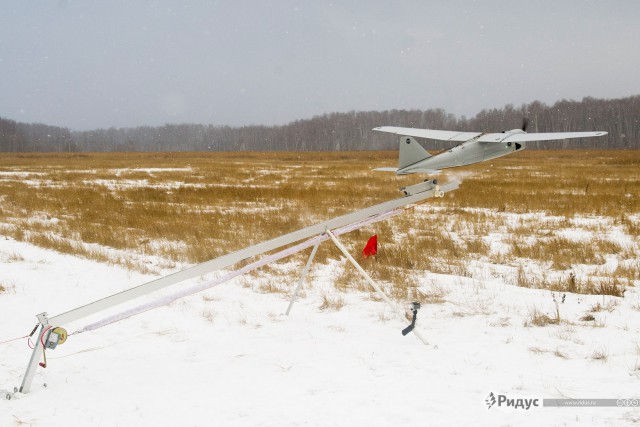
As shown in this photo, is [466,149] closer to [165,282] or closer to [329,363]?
[165,282]

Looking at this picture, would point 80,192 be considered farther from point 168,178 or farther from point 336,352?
point 336,352

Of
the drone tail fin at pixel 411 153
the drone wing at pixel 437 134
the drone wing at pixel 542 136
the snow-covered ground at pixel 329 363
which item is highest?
the drone wing at pixel 437 134

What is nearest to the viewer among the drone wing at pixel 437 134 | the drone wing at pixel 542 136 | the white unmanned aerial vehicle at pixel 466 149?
the drone wing at pixel 542 136

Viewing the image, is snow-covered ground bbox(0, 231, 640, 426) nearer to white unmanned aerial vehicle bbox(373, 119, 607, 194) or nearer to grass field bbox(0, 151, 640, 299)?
grass field bbox(0, 151, 640, 299)

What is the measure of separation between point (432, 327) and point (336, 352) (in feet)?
5.32

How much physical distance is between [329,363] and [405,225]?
10919 mm

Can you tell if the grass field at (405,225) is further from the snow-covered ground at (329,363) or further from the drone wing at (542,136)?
the snow-covered ground at (329,363)

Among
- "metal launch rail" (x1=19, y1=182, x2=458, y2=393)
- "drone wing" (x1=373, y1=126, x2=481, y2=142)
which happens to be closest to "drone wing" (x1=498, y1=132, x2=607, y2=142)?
"drone wing" (x1=373, y1=126, x2=481, y2=142)

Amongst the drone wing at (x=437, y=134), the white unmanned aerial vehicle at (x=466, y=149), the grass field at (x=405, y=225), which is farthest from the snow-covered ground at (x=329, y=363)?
the drone wing at (x=437, y=134)

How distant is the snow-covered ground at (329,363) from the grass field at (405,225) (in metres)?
1.68

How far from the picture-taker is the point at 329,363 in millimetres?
5387

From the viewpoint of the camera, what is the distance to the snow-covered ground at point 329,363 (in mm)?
4277

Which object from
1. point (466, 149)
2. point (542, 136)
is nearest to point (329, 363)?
point (466, 149)

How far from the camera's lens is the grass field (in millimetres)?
9516
